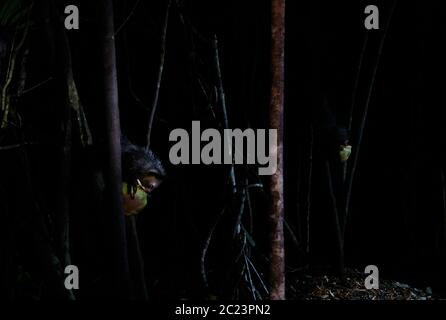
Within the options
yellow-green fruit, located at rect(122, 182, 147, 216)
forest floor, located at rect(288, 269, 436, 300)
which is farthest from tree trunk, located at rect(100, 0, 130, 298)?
forest floor, located at rect(288, 269, 436, 300)

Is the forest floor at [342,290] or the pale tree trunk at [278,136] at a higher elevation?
the pale tree trunk at [278,136]

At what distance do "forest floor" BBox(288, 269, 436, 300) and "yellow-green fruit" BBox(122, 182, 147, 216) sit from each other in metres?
0.73

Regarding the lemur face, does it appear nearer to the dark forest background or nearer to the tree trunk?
the tree trunk

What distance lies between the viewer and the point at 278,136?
1.46m

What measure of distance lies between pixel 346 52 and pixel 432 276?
1.25 meters

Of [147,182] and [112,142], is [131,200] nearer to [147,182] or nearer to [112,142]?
[147,182]

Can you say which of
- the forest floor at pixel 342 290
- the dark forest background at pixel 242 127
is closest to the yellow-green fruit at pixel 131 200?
the dark forest background at pixel 242 127

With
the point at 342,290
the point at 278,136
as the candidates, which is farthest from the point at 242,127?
the point at 278,136

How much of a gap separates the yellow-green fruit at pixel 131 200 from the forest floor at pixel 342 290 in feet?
2.39

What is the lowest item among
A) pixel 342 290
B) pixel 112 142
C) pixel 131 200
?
pixel 342 290

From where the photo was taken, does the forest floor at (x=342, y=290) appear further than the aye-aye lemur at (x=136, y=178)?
Yes

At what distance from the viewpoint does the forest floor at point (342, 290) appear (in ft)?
6.77

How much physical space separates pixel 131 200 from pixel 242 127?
0.93 m

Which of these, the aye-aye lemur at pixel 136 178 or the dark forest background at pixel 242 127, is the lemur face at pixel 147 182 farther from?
the dark forest background at pixel 242 127
